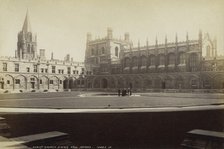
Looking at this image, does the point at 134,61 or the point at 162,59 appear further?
the point at 162,59

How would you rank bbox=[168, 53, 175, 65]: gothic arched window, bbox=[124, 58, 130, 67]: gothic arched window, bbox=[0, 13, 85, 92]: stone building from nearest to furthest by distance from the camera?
1. bbox=[0, 13, 85, 92]: stone building
2. bbox=[124, 58, 130, 67]: gothic arched window
3. bbox=[168, 53, 175, 65]: gothic arched window

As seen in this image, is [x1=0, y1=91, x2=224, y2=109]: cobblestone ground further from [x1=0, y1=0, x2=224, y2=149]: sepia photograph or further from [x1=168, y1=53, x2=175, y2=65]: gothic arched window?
[x1=168, y1=53, x2=175, y2=65]: gothic arched window

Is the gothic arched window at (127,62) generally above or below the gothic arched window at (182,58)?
below

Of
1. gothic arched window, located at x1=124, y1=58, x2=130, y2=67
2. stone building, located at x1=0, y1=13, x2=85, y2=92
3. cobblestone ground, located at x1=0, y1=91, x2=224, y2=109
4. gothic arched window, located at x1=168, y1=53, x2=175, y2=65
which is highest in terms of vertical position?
gothic arched window, located at x1=168, y1=53, x2=175, y2=65

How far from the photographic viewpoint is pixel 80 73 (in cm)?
1085

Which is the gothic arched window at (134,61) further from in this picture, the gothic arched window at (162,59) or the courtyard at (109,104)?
the courtyard at (109,104)

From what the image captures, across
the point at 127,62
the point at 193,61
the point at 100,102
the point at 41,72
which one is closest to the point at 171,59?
the point at 193,61

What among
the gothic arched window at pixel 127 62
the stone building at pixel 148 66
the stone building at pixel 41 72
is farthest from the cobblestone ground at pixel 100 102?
the gothic arched window at pixel 127 62

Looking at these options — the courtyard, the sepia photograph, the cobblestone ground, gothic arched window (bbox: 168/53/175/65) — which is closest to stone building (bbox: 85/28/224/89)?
gothic arched window (bbox: 168/53/175/65)

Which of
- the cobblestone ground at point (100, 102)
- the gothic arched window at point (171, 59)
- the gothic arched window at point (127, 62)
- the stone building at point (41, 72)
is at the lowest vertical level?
the cobblestone ground at point (100, 102)

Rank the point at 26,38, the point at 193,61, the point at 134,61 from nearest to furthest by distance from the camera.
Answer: the point at 26,38 → the point at 193,61 → the point at 134,61

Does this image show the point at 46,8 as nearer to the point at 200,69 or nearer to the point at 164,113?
the point at 164,113

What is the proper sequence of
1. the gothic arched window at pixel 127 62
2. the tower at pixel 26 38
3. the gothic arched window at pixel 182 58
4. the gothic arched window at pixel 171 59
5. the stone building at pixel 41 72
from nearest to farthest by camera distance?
the tower at pixel 26 38 < the stone building at pixel 41 72 < the gothic arched window at pixel 127 62 < the gothic arched window at pixel 182 58 < the gothic arched window at pixel 171 59

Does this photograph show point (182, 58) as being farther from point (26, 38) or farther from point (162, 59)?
point (26, 38)
